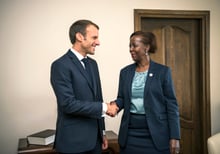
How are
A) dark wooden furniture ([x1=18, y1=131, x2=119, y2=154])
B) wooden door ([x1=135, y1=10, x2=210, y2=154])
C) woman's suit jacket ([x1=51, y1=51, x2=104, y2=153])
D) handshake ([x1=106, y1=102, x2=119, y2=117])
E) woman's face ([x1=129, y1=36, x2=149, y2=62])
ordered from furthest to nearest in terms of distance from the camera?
wooden door ([x1=135, y1=10, x2=210, y2=154])
dark wooden furniture ([x1=18, y1=131, x2=119, y2=154])
woman's face ([x1=129, y1=36, x2=149, y2=62])
handshake ([x1=106, y1=102, x2=119, y2=117])
woman's suit jacket ([x1=51, y1=51, x2=104, y2=153])

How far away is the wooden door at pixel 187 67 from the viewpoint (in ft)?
9.61

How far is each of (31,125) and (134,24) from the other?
1.50 meters

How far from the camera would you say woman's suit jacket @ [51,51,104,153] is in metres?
1.47

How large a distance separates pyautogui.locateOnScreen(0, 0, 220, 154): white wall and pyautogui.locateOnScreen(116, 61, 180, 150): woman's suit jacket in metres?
1.08

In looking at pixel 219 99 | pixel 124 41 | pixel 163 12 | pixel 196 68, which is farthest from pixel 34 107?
pixel 219 99

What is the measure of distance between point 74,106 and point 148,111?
0.49 metres

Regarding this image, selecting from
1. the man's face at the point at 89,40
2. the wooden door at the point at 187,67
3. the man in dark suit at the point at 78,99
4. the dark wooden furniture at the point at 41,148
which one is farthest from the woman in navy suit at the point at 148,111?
the wooden door at the point at 187,67

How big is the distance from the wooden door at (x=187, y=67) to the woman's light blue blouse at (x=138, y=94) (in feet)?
4.16

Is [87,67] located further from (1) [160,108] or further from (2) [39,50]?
(2) [39,50]

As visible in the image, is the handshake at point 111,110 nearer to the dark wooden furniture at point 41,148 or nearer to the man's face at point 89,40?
the man's face at point 89,40

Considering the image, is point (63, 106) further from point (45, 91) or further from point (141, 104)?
point (45, 91)

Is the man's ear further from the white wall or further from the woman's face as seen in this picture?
the white wall

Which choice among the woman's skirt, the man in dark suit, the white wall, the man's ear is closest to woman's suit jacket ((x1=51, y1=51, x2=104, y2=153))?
the man in dark suit

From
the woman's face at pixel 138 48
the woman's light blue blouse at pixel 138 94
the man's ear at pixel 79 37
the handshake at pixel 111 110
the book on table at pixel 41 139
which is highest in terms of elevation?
the man's ear at pixel 79 37
